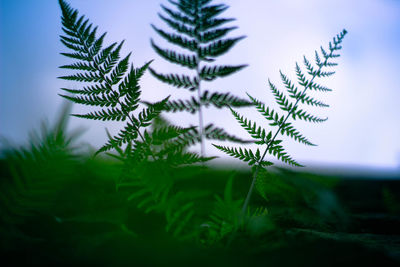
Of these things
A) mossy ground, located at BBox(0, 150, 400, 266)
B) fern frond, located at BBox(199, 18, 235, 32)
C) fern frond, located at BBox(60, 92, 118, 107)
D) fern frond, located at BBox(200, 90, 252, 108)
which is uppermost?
fern frond, located at BBox(199, 18, 235, 32)

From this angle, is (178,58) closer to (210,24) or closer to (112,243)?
(210,24)

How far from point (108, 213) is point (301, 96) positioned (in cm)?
66

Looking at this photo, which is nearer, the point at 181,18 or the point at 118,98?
the point at 118,98

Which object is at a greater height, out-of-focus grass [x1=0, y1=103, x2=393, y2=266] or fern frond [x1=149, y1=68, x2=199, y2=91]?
fern frond [x1=149, y1=68, x2=199, y2=91]

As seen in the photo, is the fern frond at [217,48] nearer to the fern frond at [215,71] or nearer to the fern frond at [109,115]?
the fern frond at [215,71]

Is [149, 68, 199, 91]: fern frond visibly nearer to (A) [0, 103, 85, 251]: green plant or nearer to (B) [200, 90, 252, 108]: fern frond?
(B) [200, 90, 252, 108]: fern frond

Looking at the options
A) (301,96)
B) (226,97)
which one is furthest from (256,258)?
(226,97)

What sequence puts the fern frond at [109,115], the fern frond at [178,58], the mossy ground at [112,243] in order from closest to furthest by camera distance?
the mossy ground at [112,243] < the fern frond at [109,115] < the fern frond at [178,58]

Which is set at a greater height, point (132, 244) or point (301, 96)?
point (301, 96)

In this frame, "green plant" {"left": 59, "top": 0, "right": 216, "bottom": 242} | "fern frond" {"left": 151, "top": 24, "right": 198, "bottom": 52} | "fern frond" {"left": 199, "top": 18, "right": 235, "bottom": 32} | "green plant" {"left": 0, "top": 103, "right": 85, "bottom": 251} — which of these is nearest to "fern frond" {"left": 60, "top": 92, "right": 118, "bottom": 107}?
"green plant" {"left": 59, "top": 0, "right": 216, "bottom": 242}

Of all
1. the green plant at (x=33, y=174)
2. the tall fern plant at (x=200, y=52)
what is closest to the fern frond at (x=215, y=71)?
the tall fern plant at (x=200, y=52)

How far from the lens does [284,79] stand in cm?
68

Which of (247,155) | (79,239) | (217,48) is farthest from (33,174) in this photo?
(217,48)

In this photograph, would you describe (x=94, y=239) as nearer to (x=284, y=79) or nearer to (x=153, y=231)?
(x=153, y=231)
